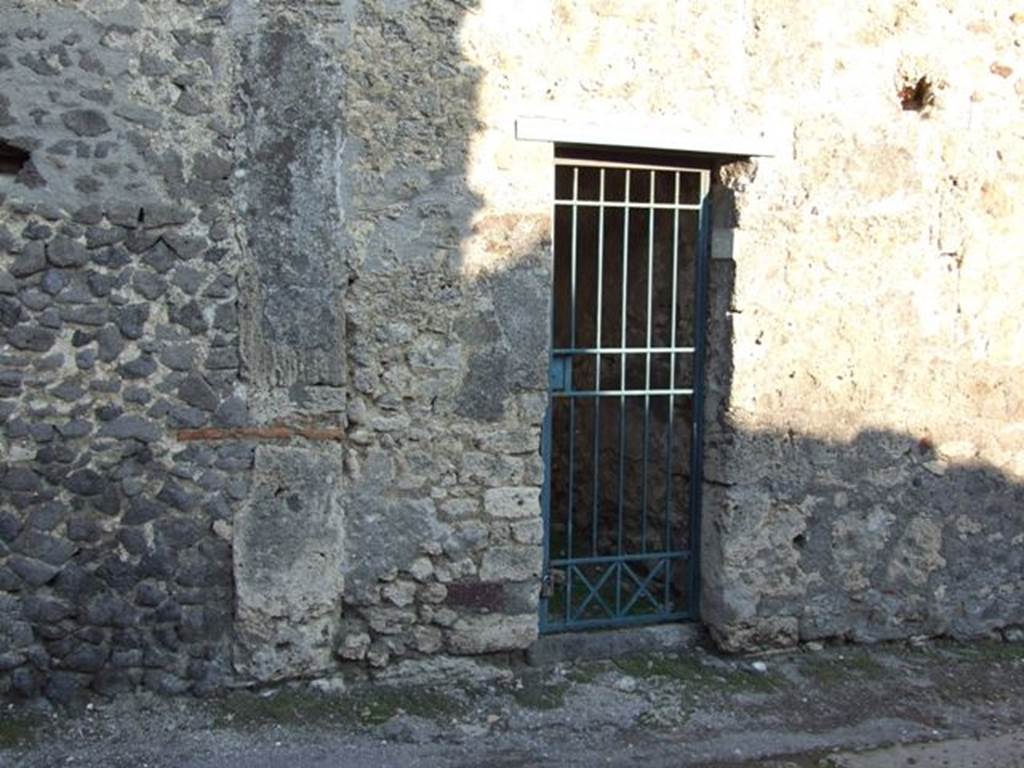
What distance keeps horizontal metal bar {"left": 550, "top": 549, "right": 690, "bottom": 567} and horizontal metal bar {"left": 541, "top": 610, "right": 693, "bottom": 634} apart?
0.81 feet

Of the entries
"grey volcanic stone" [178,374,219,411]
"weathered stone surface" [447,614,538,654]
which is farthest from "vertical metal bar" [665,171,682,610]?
"grey volcanic stone" [178,374,219,411]

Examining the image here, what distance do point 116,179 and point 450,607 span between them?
6.71ft

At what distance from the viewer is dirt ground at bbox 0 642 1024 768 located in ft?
12.3

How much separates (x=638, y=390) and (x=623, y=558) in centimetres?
75

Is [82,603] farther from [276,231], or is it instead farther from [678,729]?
[678,729]

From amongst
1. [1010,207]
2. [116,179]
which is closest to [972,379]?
[1010,207]

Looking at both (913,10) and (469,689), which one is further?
(913,10)

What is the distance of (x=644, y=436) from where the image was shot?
4.87m

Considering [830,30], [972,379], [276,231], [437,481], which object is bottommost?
[437,481]

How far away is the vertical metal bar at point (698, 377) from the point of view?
4750 millimetres

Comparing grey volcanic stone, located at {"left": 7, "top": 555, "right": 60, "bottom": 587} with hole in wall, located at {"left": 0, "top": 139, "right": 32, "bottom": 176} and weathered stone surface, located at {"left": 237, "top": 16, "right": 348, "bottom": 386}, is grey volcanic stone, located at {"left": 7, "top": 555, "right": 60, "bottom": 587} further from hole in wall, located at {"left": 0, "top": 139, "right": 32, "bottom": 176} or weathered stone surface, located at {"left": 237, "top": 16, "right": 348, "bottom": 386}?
hole in wall, located at {"left": 0, "top": 139, "right": 32, "bottom": 176}

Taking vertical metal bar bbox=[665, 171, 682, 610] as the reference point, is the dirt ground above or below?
below

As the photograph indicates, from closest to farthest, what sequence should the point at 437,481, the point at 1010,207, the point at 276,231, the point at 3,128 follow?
the point at 3,128 → the point at 276,231 → the point at 437,481 → the point at 1010,207

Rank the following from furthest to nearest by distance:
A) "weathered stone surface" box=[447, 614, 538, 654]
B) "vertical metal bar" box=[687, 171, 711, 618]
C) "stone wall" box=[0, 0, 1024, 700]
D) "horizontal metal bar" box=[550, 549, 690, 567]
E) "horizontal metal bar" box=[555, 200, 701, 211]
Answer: "vertical metal bar" box=[687, 171, 711, 618], "horizontal metal bar" box=[550, 549, 690, 567], "horizontal metal bar" box=[555, 200, 701, 211], "weathered stone surface" box=[447, 614, 538, 654], "stone wall" box=[0, 0, 1024, 700]
